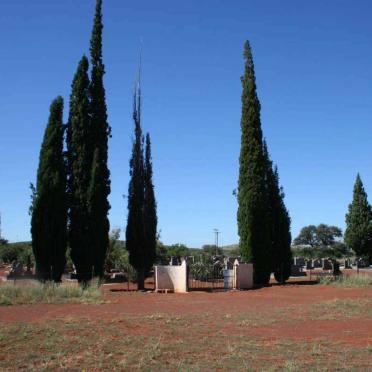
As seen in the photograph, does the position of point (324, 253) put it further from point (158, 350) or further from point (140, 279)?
point (158, 350)

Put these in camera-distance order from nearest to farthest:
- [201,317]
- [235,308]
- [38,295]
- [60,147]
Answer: [201,317], [235,308], [38,295], [60,147]

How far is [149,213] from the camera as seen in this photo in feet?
102

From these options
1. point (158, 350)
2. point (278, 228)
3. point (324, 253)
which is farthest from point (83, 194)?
point (324, 253)

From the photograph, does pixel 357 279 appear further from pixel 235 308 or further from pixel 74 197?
pixel 74 197

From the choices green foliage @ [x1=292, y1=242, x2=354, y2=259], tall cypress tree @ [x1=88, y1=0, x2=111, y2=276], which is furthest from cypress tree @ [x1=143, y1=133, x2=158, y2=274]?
green foliage @ [x1=292, y1=242, x2=354, y2=259]

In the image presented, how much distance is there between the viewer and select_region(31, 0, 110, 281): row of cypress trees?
27422 millimetres

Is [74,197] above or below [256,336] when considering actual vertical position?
above

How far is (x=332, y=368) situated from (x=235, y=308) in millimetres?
9786

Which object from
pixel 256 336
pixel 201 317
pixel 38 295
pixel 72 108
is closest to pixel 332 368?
pixel 256 336

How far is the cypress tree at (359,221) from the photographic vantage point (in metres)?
48.3

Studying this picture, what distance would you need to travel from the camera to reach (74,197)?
28.8 m

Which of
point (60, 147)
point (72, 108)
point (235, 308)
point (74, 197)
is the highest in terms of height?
point (72, 108)

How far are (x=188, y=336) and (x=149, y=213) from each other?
63.8 feet

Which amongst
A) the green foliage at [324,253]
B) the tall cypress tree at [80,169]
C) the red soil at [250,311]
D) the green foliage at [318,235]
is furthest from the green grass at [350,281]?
the green foliage at [318,235]
